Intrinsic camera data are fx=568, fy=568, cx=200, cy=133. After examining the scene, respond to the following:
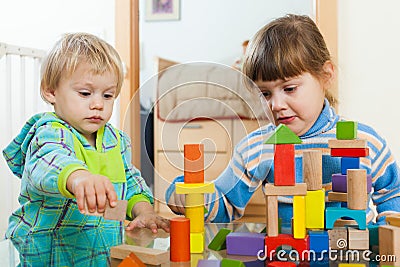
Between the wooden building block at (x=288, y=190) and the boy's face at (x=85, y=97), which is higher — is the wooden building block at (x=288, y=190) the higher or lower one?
the lower one

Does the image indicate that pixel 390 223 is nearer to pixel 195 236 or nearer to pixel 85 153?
pixel 195 236

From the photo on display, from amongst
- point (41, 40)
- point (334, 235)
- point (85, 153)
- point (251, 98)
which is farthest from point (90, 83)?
point (41, 40)

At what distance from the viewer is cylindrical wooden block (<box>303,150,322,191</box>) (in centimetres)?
70

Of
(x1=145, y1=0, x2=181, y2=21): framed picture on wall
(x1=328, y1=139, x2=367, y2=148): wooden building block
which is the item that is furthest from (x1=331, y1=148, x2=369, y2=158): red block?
(x1=145, y1=0, x2=181, y2=21): framed picture on wall

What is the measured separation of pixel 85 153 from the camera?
0.93m

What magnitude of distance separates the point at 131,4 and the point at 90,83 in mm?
1758

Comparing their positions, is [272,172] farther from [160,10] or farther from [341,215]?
[160,10]

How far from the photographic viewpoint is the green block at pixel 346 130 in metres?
0.72

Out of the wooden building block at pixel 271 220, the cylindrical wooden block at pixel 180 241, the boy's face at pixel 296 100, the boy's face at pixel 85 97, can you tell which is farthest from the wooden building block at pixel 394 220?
the boy's face at pixel 85 97

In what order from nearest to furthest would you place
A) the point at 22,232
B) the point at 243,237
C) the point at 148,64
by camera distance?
the point at 243,237 < the point at 22,232 < the point at 148,64

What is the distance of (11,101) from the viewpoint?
2.02 metres

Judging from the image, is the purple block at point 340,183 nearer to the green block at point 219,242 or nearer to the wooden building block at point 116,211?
the green block at point 219,242

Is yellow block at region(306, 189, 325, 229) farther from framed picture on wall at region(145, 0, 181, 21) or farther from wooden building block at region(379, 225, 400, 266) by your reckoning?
framed picture on wall at region(145, 0, 181, 21)

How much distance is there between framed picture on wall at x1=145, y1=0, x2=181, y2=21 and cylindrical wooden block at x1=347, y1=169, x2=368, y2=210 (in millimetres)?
4032
